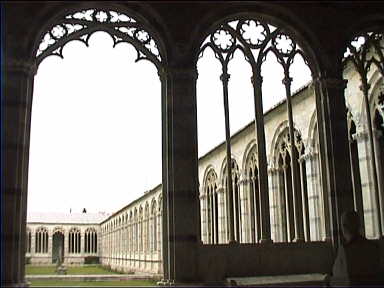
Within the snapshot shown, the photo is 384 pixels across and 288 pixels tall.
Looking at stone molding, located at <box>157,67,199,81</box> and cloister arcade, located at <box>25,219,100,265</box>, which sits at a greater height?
stone molding, located at <box>157,67,199,81</box>

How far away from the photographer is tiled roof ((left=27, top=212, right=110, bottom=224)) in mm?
58312

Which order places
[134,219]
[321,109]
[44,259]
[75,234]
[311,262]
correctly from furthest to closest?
[75,234], [44,259], [134,219], [321,109], [311,262]

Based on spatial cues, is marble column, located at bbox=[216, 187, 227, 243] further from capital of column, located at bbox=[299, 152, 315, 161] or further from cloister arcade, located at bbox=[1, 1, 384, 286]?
cloister arcade, located at bbox=[1, 1, 384, 286]

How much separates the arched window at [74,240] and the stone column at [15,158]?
54.1 m

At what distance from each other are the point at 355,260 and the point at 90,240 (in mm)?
57031

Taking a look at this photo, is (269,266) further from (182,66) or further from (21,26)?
(21,26)

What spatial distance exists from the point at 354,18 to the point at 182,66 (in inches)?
132

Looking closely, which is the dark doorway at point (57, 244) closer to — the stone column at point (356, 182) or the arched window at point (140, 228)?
the arched window at point (140, 228)

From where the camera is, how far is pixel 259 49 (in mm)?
8930

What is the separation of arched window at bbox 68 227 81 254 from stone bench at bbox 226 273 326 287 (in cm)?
5431

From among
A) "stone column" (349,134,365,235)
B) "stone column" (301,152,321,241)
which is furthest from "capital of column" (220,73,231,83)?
"stone column" (301,152,321,241)

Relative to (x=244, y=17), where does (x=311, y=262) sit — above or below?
below

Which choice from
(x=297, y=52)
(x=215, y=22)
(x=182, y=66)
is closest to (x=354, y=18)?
(x=297, y=52)

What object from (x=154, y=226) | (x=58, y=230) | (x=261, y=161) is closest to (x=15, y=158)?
(x=261, y=161)
